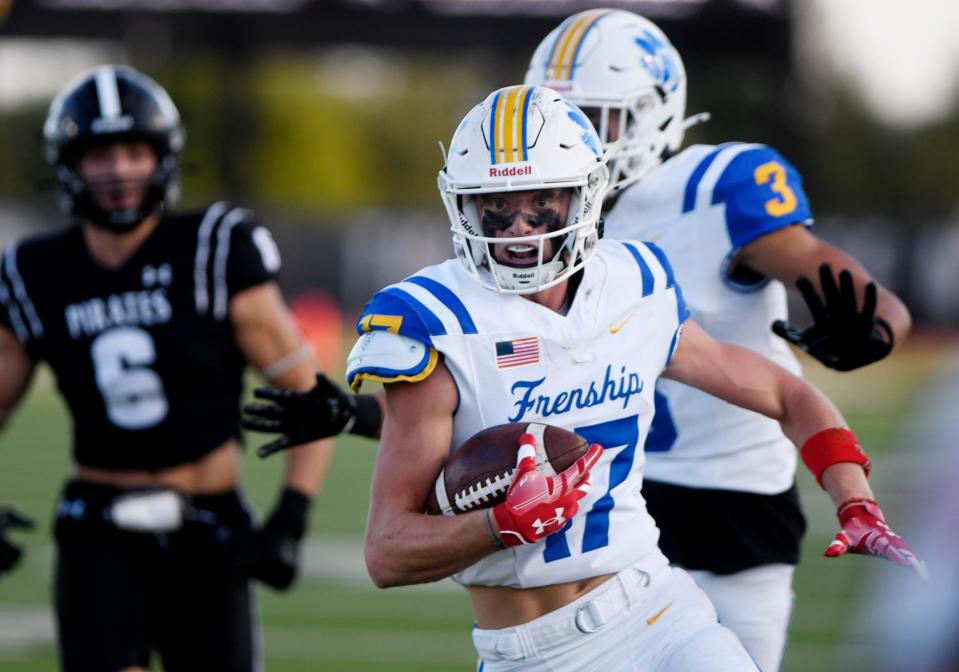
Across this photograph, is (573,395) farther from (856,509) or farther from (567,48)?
(567,48)

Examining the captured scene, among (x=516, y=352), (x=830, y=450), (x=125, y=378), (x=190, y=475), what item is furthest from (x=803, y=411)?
(x=125, y=378)

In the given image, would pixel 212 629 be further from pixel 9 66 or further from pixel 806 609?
pixel 9 66

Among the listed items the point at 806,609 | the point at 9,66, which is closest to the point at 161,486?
the point at 806,609

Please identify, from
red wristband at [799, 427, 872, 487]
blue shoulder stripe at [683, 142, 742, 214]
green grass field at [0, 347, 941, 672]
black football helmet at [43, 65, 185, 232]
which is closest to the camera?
red wristband at [799, 427, 872, 487]

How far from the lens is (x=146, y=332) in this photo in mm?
4402

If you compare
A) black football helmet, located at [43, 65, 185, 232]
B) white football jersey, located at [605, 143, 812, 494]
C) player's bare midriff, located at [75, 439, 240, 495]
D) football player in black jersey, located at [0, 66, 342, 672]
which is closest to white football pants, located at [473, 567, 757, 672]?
white football jersey, located at [605, 143, 812, 494]

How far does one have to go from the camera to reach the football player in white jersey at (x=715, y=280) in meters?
3.97

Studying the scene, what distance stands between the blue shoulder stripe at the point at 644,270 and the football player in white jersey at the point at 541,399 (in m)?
0.01

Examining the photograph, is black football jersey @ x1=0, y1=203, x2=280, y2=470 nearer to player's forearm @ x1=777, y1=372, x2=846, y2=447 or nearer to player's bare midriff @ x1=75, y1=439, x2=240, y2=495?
player's bare midriff @ x1=75, y1=439, x2=240, y2=495

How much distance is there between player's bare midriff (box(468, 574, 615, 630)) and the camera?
3.26m

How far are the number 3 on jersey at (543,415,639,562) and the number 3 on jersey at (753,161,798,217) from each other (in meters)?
0.88

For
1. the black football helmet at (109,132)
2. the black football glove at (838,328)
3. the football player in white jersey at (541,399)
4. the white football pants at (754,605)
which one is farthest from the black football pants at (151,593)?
the black football glove at (838,328)

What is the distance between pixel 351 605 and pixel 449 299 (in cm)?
455

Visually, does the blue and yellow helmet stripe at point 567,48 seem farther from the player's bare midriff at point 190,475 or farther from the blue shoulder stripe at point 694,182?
the player's bare midriff at point 190,475
